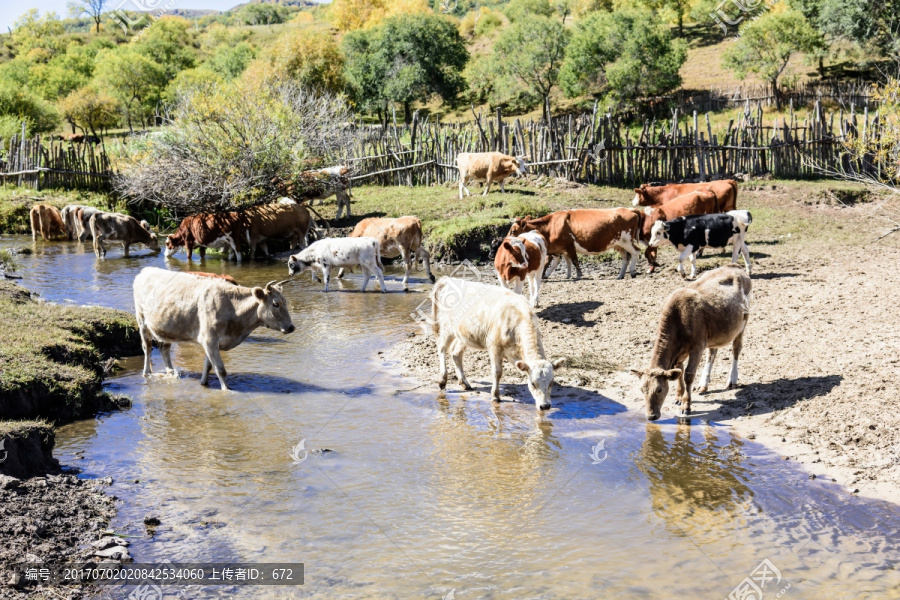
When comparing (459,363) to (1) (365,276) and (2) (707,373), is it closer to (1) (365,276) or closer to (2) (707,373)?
(2) (707,373)

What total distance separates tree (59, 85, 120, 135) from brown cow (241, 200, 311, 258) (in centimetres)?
3262

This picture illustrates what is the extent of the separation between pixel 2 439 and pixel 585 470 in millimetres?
5383

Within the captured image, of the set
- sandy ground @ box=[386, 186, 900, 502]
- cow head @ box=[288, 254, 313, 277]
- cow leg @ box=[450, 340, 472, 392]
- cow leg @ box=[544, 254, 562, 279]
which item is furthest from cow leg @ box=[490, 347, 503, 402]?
cow head @ box=[288, 254, 313, 277]

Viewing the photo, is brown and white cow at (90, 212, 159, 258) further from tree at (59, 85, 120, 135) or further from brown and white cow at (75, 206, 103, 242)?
tree at (59, 85, 120, 135)

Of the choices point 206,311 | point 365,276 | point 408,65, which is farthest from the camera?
point 408,65

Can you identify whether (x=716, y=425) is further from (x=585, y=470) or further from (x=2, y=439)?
(x=2, y=439)

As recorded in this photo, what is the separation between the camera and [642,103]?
43.0m

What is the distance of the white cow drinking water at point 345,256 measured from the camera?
16328 mm

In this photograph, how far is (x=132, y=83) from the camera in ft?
169

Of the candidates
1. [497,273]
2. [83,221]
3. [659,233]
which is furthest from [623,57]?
[497,273]

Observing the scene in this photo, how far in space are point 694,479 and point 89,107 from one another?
49.3 meters

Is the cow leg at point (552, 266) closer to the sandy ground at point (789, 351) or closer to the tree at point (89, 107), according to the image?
the sandy ground at point (789, 351)

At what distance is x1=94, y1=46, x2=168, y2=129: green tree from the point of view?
51.0 metres

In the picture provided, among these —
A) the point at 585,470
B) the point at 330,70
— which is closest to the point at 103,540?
the point at 585,470
